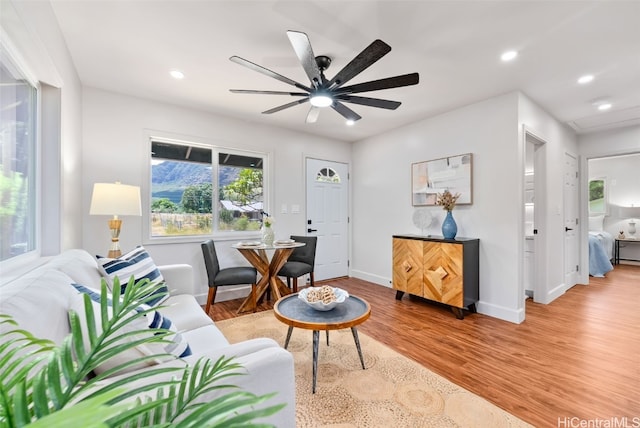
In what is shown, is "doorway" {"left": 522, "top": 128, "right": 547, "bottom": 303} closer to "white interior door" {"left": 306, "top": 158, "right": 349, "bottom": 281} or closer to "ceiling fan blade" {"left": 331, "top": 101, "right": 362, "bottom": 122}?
"ceiling fan blade" {"left": 331, "top": 101, "right": 362, "bottom": 122}

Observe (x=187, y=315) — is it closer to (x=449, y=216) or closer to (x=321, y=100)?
(x=321, y=100)

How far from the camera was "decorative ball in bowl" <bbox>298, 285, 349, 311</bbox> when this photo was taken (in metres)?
1.89

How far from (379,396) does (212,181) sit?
3.13 meters

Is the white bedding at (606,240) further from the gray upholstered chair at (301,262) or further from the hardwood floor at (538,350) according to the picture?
the gray upholstered chair at (301,262)

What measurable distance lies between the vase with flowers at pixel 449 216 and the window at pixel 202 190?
2496 mm

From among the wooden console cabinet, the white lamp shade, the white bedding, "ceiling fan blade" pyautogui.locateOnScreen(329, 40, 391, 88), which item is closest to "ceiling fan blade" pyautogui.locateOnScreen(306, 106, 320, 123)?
"ceiling fan blade" pyautogui.locateOnScreen(329, 40, 391, 88)

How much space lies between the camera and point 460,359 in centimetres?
216

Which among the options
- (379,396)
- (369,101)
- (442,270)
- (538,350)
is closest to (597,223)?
(442,270)

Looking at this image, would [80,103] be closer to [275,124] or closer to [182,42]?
[182,42]

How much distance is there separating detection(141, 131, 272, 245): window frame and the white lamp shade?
79 centimetres

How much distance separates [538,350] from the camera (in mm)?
2291

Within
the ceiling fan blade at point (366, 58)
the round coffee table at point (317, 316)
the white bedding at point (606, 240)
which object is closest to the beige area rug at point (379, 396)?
the round coffee table at point (317, 316)

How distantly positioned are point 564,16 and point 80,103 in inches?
166

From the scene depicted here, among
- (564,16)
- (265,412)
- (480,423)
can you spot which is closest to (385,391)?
(480,423)
